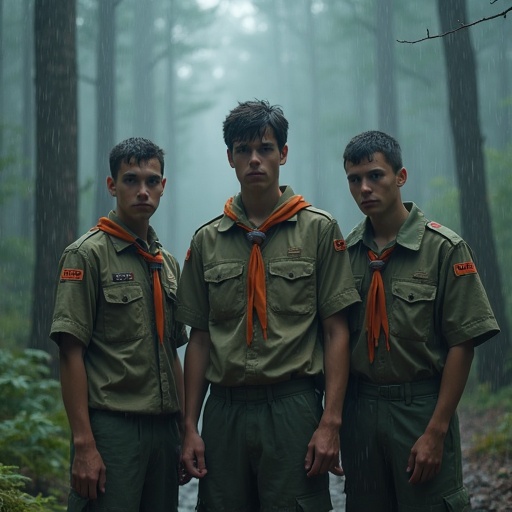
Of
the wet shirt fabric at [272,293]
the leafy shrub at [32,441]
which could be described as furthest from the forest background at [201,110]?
the wet shirt fabric at [272,293]

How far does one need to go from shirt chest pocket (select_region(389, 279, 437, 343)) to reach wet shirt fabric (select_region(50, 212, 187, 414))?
1393 millimetres

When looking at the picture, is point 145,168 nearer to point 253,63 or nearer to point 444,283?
point 444,283

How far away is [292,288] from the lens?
4.05 m

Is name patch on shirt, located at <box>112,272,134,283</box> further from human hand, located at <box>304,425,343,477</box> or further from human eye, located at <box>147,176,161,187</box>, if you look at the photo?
human hand, located at <box>304,425,343,477</box>

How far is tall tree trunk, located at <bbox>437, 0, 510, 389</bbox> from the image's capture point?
36.0 ft

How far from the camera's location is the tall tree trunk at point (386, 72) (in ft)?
71.7

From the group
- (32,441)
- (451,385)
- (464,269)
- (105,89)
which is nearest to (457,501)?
(451,385)

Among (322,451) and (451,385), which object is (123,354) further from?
(451,385)

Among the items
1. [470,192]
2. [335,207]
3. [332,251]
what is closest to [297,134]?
[335,207]

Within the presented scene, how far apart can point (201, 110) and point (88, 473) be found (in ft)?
119

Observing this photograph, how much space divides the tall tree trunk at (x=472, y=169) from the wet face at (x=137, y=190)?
7.73 meters

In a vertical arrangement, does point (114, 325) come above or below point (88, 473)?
above

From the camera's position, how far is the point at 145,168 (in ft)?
14.2

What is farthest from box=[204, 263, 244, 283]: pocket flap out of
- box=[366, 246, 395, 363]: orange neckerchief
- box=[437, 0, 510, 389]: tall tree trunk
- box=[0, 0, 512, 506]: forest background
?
box=[437, 0, 510, 389]: tall tree trunk
